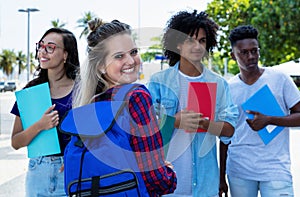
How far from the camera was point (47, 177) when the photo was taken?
97.7 inches

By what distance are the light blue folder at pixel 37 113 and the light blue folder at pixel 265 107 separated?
3.95ft

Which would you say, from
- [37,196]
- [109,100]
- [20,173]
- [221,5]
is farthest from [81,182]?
[221,5]

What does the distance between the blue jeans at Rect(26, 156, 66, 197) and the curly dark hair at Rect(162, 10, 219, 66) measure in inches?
35.3

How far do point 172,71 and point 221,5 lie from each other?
48.5ft

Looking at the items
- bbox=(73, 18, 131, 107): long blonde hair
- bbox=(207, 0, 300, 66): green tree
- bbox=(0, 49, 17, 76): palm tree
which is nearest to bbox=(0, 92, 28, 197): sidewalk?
bbox=(73, 18, 131, 107): long blonde hair

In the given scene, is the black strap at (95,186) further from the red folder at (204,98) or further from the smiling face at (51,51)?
the smiling face at (51,51)

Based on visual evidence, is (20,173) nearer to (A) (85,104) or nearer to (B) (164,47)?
(B) (164,47)

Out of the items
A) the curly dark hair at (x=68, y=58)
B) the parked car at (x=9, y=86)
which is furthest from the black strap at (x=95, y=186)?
the parked car at (x=9, y=86)

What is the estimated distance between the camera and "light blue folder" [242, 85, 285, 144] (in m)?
2.81

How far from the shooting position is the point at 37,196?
2.50 meters

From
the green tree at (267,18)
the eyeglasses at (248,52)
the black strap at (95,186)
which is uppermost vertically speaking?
the green tree at (267,18)

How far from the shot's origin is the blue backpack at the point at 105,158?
5.37 feet

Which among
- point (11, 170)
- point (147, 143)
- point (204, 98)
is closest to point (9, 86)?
point (11, 170)

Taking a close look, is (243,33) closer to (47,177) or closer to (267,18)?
(47,177)
